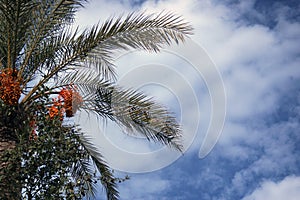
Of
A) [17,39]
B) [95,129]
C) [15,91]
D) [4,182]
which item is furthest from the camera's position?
[95,129]

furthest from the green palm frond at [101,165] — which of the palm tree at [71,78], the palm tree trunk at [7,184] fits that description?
the palm tree trunk at [7,184]

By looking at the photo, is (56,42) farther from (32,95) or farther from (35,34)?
(32,95)

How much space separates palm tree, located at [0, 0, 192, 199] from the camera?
27.6ft

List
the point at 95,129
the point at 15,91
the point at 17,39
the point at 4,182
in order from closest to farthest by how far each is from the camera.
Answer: the point at 4,182 → the point at 15,91 → the point at 17,39 → the point at 95,129

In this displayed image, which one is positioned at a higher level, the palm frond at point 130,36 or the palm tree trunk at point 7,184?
the palm frond at point 130,36

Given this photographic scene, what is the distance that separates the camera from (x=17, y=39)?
9.12 metres

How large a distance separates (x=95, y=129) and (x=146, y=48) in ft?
6.24

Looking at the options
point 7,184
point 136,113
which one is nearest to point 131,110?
point 136,113

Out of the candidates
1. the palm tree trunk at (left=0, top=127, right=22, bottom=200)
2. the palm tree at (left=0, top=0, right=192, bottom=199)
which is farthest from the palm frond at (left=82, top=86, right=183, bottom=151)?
the palm tree trunk at (left=0, top=127, right=22, bottom=200)

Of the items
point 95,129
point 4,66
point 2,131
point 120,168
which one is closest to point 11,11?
point 4,66

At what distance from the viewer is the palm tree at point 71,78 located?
8406mm

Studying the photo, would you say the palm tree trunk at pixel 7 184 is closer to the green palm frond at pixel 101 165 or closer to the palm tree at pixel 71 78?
the palm tree at pixel 71 78

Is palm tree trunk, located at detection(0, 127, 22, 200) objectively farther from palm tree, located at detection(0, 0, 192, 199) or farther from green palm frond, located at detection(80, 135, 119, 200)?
green palm frond, located at detection(80, 135, 119, 200)

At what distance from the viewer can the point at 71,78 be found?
9.70 m
